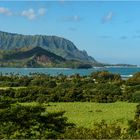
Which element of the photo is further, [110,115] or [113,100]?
[113,100]

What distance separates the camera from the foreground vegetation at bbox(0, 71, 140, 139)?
1738 cm

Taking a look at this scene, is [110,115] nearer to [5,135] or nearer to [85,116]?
[85,116]

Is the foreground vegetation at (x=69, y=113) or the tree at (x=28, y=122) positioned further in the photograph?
the tree at (x=28, y=122)

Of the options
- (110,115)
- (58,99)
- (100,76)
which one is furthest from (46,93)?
(100,76)

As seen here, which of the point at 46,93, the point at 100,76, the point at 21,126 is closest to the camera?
the point at 21,126

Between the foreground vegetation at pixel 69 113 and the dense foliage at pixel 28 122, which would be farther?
the dense foliage at pixel 28 122

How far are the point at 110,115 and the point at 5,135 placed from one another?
20.8m

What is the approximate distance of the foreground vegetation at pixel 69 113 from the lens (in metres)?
17.4

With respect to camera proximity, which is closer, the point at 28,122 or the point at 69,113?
the point at 28,122

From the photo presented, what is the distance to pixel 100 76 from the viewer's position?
94812mm

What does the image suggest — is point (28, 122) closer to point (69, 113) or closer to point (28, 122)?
point (28, 122)

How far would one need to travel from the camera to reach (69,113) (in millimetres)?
39375

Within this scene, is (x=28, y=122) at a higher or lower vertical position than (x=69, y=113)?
higher

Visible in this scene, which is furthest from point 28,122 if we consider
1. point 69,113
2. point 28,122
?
point 69,113
